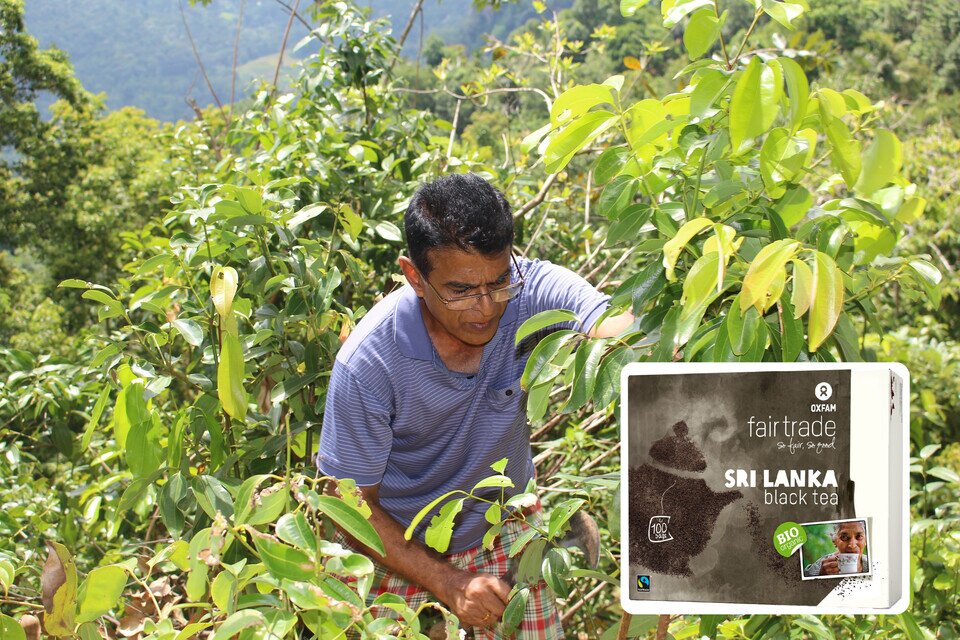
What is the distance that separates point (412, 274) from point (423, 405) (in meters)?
0.29

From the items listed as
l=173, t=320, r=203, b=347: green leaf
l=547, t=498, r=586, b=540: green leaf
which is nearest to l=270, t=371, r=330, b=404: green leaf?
l=173, t=320, r=203, b=347: green leaf

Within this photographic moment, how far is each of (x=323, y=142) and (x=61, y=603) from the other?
189cm

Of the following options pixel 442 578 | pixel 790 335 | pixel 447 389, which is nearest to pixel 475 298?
pixel 447 389

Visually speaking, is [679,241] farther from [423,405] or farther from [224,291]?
[423,405]

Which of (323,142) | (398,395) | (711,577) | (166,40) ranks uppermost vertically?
(166,40)

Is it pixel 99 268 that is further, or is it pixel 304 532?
pixel 99 268

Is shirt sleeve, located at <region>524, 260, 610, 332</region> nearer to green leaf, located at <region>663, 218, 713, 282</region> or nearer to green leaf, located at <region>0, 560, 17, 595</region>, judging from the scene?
green leaf, located at <region>663, 218, 713, 282</region>

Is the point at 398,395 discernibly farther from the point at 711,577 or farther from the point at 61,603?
the point at 711,577

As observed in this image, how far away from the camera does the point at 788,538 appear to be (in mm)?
974

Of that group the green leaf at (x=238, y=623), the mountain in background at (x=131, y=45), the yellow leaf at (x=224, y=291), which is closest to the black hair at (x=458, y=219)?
the yellow leaf at (x=224, y=291)

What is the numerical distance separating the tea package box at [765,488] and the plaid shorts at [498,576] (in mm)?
1014

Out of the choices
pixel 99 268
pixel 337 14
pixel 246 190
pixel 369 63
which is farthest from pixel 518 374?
pixel 99 268

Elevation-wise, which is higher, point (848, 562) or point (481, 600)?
point (848, 562)

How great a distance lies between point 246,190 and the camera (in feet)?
6.47
